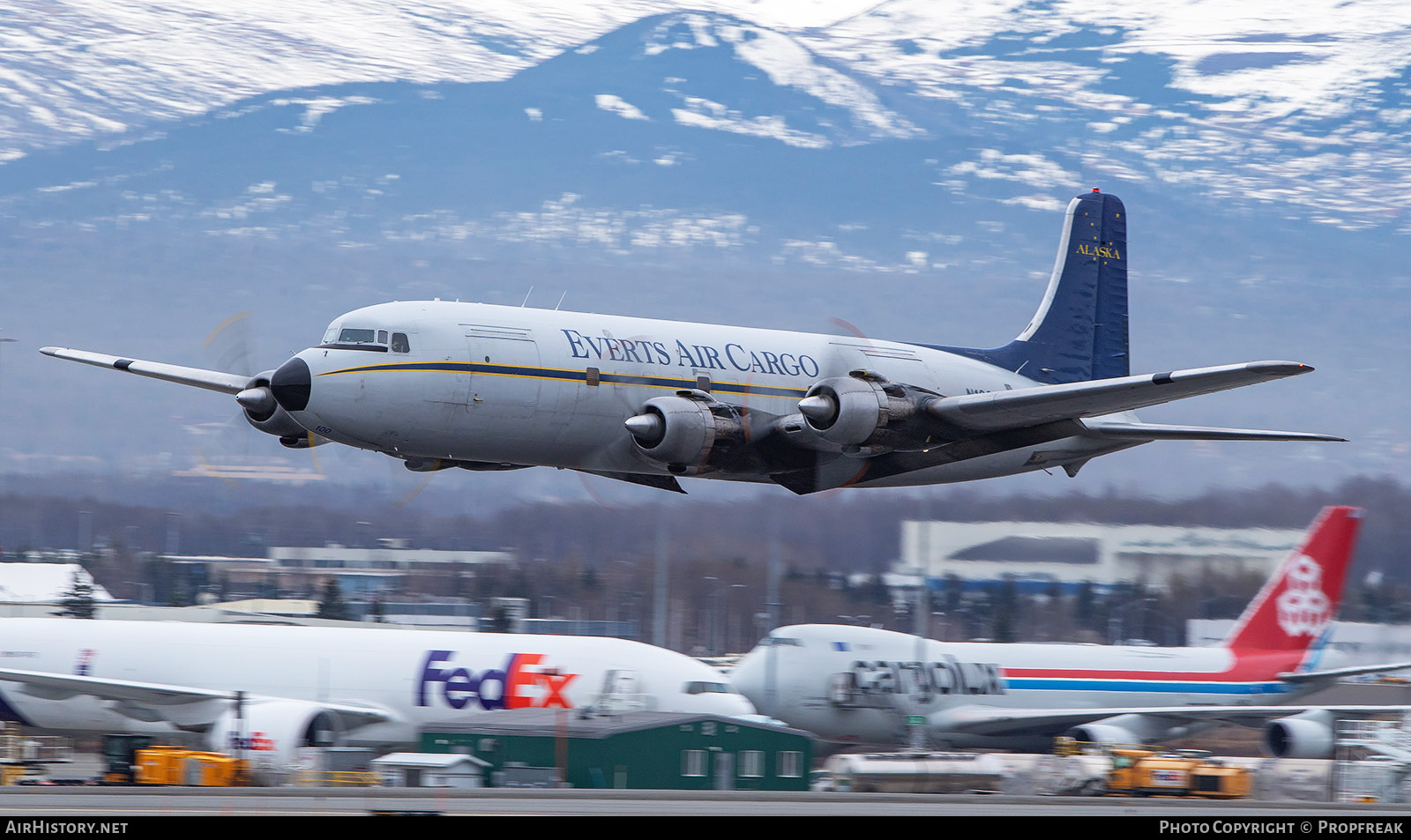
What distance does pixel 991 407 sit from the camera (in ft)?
75.0

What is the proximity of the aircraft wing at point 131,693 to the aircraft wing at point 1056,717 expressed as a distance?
10.3 meters

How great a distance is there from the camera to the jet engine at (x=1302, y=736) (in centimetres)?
2498

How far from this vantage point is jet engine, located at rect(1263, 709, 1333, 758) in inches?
984

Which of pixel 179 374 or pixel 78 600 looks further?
pixel 78 600

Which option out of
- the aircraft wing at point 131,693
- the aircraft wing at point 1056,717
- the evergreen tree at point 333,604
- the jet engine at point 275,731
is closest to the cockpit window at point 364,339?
the jet engine at point 275,731

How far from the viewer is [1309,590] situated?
26578mm

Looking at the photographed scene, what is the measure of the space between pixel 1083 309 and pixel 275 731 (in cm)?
1779

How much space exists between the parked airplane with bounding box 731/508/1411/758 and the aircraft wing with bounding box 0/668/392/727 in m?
6.83

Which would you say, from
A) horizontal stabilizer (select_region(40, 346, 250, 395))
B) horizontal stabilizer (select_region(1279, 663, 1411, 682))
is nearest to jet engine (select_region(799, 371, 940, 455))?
horizontal stabilizer (select_region(1279, 663, 1411, 682))

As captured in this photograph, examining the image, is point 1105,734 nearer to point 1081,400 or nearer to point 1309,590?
point 1309,590

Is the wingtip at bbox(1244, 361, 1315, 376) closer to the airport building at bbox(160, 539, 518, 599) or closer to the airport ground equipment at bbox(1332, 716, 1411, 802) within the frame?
the airport ground equipment at bbox(1332, 716, 1411, 802)

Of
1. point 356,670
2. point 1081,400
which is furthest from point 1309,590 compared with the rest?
point 356,670

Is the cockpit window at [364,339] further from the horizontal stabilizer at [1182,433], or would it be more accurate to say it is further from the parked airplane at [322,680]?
the horizontal stabilizer at [1182,433]
